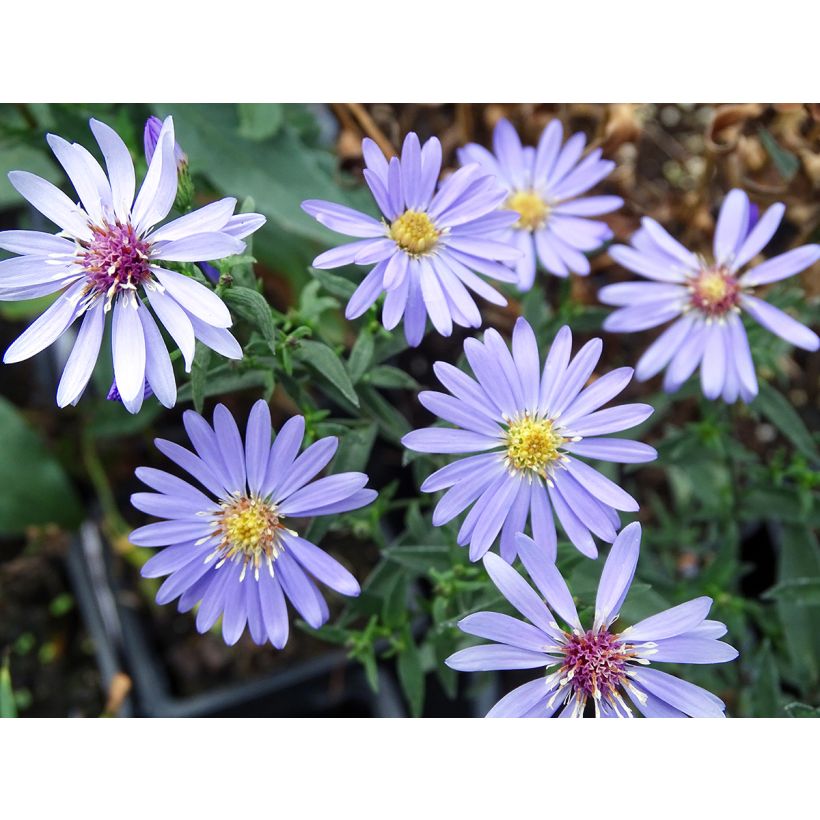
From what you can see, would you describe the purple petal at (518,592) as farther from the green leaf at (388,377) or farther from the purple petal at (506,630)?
the green leaf at (388,377)

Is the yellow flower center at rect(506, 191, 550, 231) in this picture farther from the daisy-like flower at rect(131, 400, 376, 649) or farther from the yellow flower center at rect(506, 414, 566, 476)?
the daisy-like flower at rect(131, 400, 376, 649)

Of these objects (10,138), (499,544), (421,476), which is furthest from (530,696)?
(10,138)

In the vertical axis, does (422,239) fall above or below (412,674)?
above

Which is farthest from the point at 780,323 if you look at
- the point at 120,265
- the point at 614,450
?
the point at 120,265

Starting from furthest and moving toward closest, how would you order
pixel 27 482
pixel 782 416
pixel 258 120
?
pixel 27 482, pixel 258 120, pixel 782 416

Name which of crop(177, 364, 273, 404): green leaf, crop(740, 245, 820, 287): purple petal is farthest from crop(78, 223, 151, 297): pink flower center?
crop(740, 245, 820, 287): purple petal

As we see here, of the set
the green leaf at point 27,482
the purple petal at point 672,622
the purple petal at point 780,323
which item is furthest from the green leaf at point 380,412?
the green leaf at point 27,482

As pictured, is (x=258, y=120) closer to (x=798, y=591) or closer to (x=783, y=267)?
(x=783, y=267)
